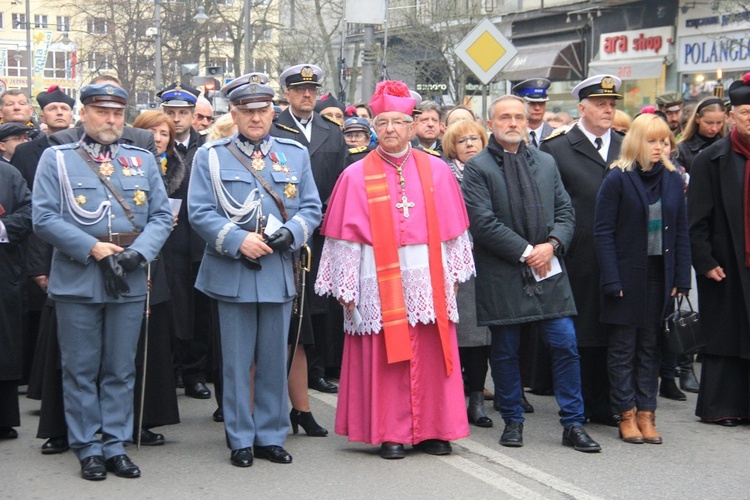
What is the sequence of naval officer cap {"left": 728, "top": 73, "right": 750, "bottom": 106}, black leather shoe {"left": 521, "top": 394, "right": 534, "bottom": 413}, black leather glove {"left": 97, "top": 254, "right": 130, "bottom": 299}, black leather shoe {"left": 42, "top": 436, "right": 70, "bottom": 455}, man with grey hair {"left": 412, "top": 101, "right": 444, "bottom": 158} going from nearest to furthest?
1. black leather glove {"left": 97, "top": 254, "right": 130, "bottom": 299}
2. black leather shoe {"left": 42, "top": 436, "right": 70, "bottom": 455}
3. naval officer cap {"left": 728, "top": 73, "right": 750, "bottom": 106}
4. black leather shoe {"left": 521, "top": 394, "right": 534, "bottom": 413}
5. man with grey hair {"left": 412, "top": 101, "right": 444, "bottom": 158}

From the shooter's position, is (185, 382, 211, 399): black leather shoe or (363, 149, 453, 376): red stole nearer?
(363, 149, 453, 376): red stole

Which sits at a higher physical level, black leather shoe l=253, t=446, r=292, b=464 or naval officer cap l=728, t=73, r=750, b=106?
naval officer cap l=728, t=73, r=750, b=106

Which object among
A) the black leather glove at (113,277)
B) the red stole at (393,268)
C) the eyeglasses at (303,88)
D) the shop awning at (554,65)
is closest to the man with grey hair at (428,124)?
the eyeglasses at (303,88)

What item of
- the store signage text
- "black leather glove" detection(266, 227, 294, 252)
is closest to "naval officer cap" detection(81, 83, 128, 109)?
"black leather glove" detection(266, 227, 294, 252)

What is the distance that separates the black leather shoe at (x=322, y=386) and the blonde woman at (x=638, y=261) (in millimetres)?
2419

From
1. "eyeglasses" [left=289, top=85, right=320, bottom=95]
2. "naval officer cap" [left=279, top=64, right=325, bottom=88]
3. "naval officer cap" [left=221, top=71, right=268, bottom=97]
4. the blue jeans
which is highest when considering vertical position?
"naval officer cap" [left=279, top=64, right=325, bottom=88]

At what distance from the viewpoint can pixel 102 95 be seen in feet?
21.9

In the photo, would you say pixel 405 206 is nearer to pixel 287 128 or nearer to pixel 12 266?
pixel 287 128

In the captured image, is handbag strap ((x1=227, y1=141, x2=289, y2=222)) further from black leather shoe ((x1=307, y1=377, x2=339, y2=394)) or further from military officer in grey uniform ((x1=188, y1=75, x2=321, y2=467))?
black leather shoe ((x1=307, y1=377, x2=339, y2=394))

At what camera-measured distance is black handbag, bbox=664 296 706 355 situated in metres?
7.47

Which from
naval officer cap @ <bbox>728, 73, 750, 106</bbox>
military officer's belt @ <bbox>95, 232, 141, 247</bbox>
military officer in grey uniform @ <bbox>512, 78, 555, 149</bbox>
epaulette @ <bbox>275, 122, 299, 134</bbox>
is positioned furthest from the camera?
military officer in grey uniform @ <bbox>512, 78, 555, 149</bbox>

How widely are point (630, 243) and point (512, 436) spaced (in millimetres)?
1414

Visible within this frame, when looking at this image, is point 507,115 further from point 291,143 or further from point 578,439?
point 578,439

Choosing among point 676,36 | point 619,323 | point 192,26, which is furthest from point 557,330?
point 192,26
